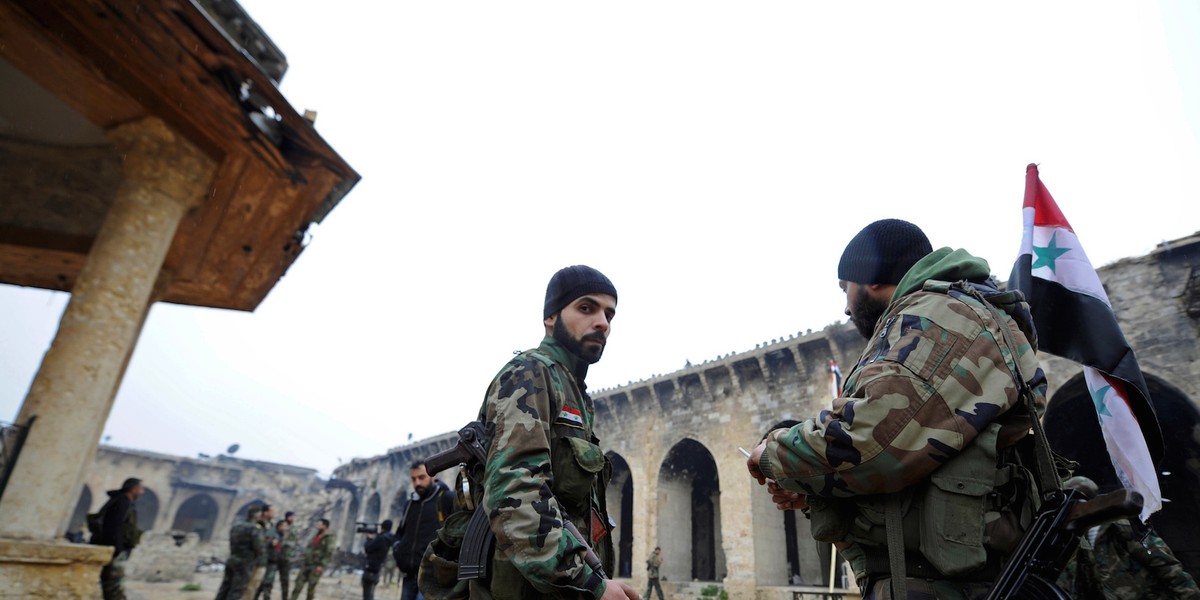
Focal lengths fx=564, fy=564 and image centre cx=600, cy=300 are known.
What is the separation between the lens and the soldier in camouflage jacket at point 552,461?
1.73 m

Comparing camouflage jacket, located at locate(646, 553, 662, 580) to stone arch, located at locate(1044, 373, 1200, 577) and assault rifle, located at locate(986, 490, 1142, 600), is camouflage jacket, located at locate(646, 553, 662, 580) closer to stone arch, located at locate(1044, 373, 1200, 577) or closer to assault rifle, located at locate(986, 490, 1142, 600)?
stone arch, located at locate(1044, 373, 1200, 577)

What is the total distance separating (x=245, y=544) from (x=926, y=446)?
468 inches

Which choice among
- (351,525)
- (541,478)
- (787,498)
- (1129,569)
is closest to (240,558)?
(541,478)

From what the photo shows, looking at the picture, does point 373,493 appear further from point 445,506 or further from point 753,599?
point 445,506

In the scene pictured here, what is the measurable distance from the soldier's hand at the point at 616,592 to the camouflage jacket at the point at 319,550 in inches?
475

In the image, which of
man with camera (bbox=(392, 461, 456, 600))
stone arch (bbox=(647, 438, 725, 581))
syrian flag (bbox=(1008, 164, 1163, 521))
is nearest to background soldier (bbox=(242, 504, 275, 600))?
man with camera (bbox=(392, 461, 456, 600))

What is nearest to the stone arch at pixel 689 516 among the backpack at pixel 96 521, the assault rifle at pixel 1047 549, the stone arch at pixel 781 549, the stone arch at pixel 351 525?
the stone arch at pixel 781 549

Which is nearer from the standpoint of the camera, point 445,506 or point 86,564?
point 86,564

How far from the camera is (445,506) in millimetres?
6199

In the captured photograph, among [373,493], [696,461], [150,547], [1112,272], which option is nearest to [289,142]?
[1112,272]

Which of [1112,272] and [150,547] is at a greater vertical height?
[1112,272]

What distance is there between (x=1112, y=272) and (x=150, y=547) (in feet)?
95.0

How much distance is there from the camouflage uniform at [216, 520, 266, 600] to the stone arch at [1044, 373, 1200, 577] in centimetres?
1575

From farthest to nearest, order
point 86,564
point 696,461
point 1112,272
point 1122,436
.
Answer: point 696,461 → point 1112,272 → point 1122,436 → point 86,564
